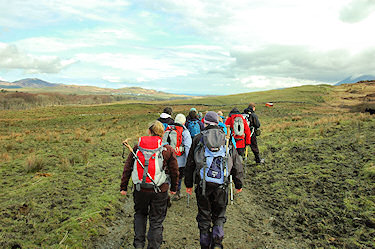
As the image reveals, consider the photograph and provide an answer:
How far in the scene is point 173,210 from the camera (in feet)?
23.1

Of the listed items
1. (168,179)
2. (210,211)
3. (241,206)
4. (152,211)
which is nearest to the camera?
(152,211)

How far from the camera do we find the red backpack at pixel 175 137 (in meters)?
6.78

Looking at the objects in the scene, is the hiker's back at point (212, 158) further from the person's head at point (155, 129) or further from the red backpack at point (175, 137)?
the red backpack at point (175, 137)

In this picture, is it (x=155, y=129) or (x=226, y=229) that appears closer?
(x=155, y=129)

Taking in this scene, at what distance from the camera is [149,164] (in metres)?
4.38

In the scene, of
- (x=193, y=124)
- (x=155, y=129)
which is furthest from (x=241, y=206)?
(x=155, y=129)

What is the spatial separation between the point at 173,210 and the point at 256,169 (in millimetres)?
5611

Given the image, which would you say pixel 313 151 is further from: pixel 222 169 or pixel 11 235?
pixel 11 235

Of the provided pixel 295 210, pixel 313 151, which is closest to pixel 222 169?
pixel 295 210

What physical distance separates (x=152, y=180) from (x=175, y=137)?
Result: 8.29ft

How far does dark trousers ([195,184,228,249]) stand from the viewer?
4.54m

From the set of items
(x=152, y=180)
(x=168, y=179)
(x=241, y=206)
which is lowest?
(x=241, y=206)

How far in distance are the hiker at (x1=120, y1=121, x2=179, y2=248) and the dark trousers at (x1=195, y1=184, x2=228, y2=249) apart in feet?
2.48

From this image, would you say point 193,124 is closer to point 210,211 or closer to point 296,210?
point 210,211
